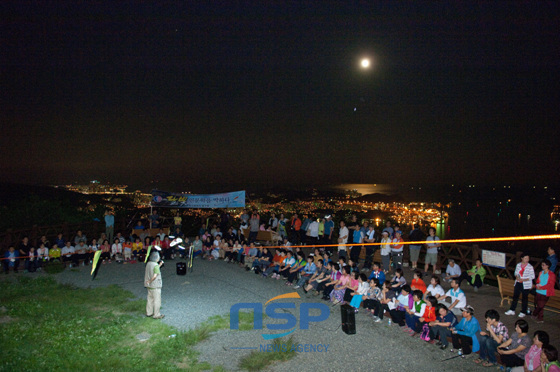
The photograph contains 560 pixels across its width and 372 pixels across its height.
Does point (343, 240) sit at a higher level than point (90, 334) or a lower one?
higher

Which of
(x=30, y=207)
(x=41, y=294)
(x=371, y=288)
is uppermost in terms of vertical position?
(x=30, y=207)

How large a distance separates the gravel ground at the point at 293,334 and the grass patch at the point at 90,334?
476 mm

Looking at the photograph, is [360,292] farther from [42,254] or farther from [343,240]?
[42,254]

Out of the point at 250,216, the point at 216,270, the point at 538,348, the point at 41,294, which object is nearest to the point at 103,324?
the point at 41,294

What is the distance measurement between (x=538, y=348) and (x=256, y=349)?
202 inches

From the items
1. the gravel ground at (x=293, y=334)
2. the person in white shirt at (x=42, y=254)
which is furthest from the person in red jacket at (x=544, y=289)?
the person in white shirt at (x=42, y=254)

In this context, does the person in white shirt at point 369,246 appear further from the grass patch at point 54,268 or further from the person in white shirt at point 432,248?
the grass patch at point 54,268

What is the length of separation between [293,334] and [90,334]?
475 centimetres

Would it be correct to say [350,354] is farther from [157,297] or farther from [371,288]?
[157,297]

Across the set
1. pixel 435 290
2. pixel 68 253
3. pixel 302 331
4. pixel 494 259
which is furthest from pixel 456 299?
pixel 68 253

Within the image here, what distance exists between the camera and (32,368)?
20.6ft

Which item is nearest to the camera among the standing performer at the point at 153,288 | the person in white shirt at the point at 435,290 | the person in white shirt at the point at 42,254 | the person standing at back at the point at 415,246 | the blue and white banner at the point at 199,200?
the person in white shirt at the point at 435,290

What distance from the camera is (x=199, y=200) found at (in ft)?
62.5

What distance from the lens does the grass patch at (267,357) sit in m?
6.36
